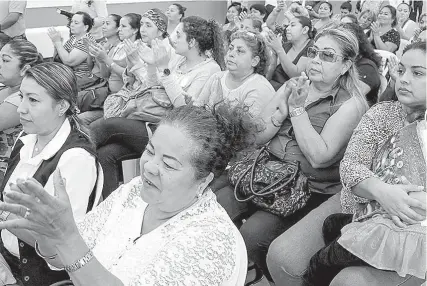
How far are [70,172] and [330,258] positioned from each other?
0.91 meters

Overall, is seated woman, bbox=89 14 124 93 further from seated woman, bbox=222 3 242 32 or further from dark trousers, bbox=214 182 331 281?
seated woman, bbox=222 3 242 32

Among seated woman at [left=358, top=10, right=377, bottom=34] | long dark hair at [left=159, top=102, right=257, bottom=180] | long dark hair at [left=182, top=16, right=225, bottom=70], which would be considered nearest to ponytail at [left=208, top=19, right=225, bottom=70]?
long dark hair at [left=182, top=16, right=225, bottom=70]

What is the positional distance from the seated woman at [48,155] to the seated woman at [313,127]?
2.24 ft

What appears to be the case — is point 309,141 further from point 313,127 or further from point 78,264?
point 78,264

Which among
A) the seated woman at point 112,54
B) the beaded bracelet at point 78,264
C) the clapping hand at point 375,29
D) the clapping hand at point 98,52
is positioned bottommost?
the seated woman at point 112,54

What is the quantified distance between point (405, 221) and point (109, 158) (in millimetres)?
1756

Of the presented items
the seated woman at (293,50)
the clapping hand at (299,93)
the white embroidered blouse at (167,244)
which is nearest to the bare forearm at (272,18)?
the seated woman at (293,50)

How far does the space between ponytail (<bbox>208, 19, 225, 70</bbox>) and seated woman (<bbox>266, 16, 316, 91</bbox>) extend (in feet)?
1.21

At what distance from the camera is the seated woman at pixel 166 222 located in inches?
44.6

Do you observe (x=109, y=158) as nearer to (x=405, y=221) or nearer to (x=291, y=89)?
(x=291, y=89)

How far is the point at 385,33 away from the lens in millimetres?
5191

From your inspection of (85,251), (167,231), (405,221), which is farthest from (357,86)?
(85,251)

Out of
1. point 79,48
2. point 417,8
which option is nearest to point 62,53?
point 79,48

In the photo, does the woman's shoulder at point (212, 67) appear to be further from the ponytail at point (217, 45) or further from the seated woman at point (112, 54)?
the seated woman at point (112, 54)
